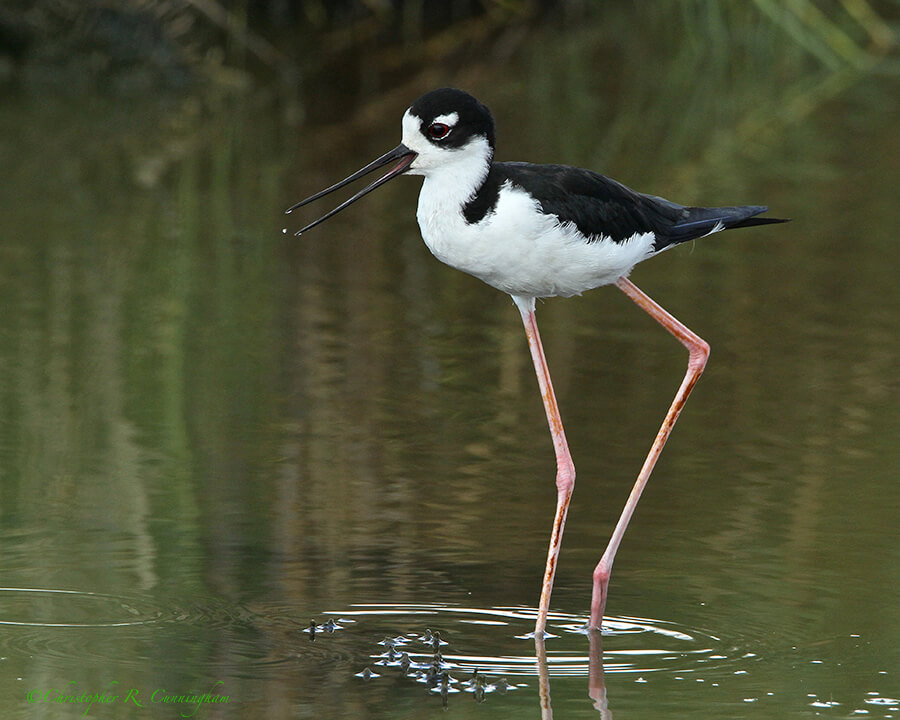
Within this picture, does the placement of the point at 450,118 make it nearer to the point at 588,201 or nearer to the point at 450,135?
the point at 450,135

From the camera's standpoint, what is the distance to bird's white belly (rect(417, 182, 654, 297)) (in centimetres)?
485

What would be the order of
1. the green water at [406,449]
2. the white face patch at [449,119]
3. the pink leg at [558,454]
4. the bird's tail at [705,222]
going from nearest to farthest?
Answer: the green water at [406,449] < the white face patch at [449,119] < the pink leg at [558,454] < the bird's tail at [705,222]

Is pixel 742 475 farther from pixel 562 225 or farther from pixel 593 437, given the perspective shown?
pixel 562 225

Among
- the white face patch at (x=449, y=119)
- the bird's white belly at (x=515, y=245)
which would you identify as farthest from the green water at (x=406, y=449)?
the white face patch at (x=449, y=119)

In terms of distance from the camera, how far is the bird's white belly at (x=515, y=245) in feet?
15.9

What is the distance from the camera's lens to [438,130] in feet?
16.2

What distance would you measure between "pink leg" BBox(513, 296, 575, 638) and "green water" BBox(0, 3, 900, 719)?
14cm

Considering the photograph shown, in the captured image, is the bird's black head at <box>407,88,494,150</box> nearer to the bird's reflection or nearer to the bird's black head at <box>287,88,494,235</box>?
the bird's black head at <box>287,88,494,235</box>

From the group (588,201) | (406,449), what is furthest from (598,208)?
(406,449)

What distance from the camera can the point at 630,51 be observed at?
18.6 m

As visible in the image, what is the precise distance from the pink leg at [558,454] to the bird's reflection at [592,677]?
0.11 meters

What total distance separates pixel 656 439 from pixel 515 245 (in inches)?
37.2

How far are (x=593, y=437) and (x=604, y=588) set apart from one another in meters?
1.83

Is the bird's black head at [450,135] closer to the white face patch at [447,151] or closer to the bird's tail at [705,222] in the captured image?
the white face patch at [447,151]
